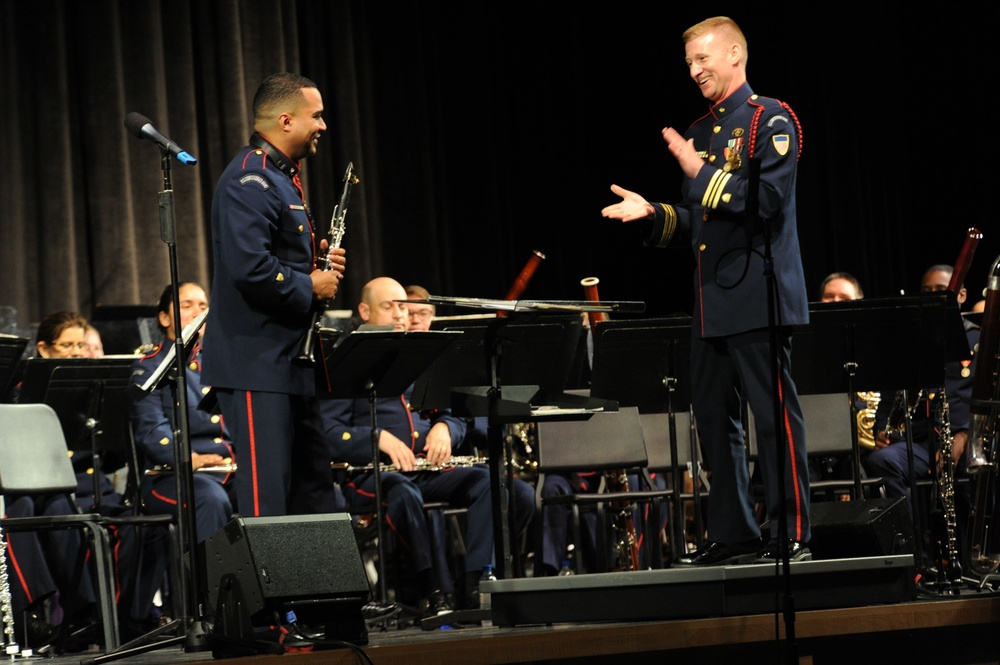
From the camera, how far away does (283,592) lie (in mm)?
3174

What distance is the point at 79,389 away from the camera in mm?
5168

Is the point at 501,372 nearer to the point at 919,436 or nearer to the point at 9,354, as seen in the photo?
the point at 9,354

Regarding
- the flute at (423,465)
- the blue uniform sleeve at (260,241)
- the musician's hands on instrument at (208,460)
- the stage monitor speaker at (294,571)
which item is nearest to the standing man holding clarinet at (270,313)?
the blue uniform sleeve at (260,241)

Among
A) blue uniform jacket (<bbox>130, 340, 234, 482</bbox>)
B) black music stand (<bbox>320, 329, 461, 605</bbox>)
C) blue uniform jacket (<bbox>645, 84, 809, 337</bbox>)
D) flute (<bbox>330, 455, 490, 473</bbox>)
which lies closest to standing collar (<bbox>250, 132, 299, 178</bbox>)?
black music stand (<bbox>320, 329, 461, 605</bbox>)

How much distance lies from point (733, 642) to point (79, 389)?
293 centimetres

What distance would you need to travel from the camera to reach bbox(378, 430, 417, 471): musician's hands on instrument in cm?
559

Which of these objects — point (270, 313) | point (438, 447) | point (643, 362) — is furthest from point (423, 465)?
point (270, 313)

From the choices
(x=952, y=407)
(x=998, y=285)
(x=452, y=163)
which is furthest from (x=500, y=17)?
(x=998, y=285)

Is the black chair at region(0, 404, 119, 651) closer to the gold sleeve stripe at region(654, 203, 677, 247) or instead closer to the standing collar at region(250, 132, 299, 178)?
the standing collar at region(250, 132, 299, 178)

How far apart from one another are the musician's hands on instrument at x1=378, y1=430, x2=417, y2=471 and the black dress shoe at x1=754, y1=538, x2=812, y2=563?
2241 millimetres

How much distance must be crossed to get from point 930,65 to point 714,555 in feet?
18.4

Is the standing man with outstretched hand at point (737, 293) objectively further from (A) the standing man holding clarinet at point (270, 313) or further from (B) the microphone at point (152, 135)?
(B) the microphone at point (152, 135)

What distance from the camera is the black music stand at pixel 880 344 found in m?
4.49

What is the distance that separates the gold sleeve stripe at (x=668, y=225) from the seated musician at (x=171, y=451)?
7.16ft
